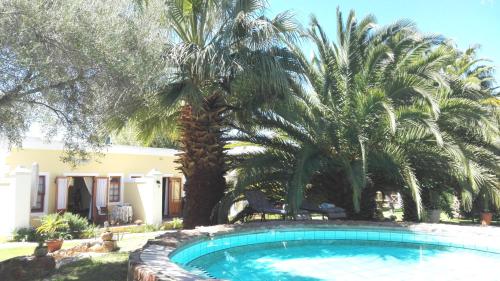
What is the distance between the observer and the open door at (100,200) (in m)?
20.5

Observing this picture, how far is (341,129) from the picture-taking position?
1231 cm

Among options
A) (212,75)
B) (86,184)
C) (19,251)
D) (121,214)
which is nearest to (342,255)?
(212,75)

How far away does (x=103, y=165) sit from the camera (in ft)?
70.0

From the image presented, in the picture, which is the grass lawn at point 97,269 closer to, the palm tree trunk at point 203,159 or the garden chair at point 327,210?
the palm tree trunk at point 203,159

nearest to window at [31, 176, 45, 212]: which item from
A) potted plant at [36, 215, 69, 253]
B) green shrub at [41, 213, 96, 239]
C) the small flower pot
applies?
green shrub at [41, 213, 96, 239]

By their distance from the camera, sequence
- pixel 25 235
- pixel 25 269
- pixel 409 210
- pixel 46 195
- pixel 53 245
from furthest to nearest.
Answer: pixel 46 195 < pixel 409 210 < pixel 25 235 < pixel 53 245 < pixel 25 269

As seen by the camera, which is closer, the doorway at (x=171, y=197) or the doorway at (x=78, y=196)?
the doorway at (x=78, y=196)

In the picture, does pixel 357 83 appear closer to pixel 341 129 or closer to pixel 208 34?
pixel 341 129

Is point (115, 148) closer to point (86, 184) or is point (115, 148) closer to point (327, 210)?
Answer: point (86, 184)

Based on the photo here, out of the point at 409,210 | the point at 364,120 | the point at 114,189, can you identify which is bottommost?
the point at 409,210

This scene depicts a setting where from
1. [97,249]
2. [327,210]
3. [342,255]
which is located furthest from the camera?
[327,210]

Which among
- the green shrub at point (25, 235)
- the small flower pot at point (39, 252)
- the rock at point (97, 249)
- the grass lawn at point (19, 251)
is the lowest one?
the grass lawn at point (19, 251)

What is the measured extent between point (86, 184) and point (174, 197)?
531 centimetres

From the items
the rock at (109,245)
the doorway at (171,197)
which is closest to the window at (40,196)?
the doorway at (171,197)
